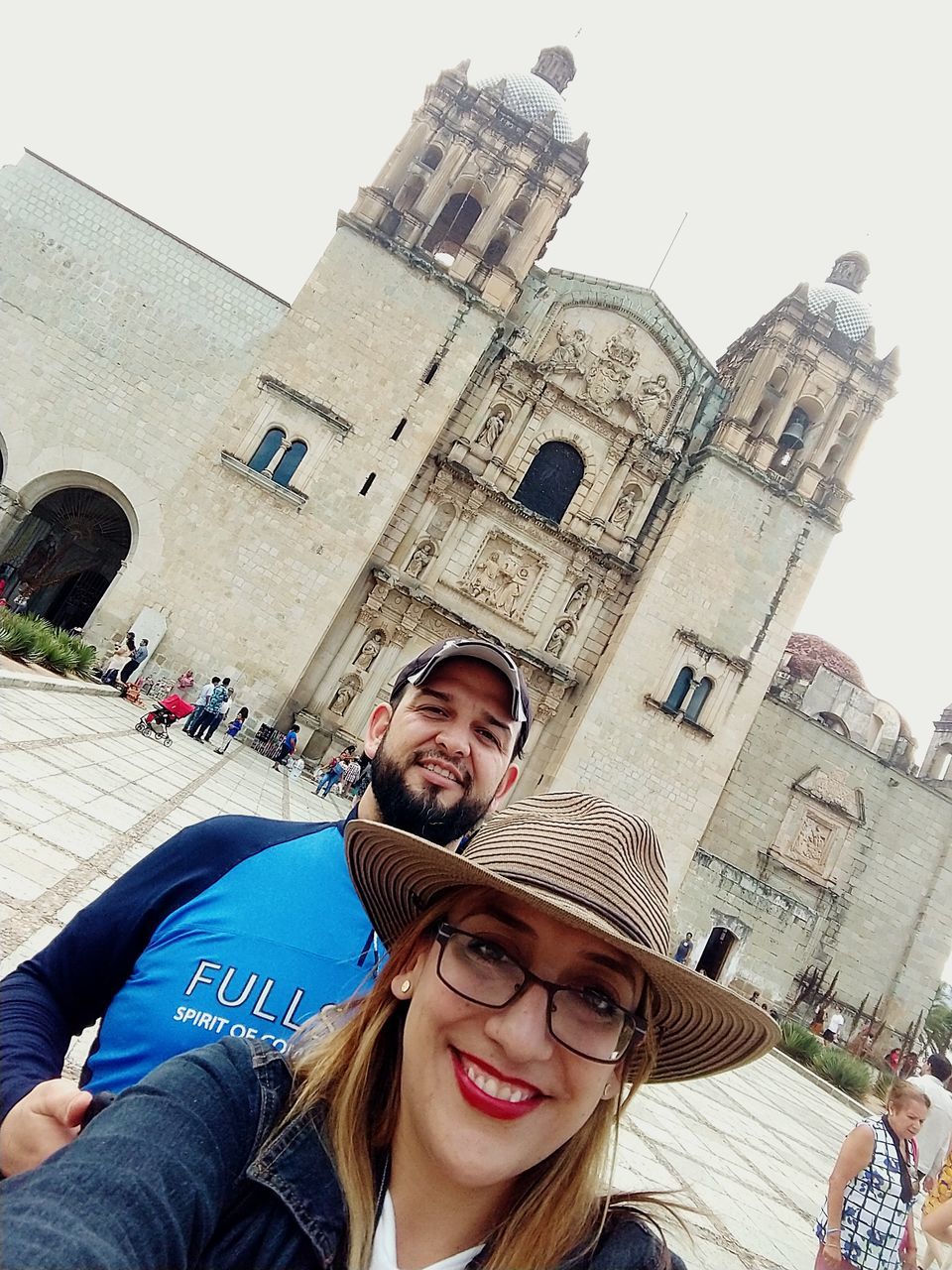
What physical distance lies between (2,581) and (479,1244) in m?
15.1

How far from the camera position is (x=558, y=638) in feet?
54.6

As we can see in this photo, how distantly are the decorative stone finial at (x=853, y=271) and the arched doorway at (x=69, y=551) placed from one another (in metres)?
18.6

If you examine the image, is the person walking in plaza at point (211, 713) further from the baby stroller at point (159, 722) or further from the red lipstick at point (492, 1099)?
the red lipstick at point (492, 1099)

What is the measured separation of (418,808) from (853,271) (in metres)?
22.9

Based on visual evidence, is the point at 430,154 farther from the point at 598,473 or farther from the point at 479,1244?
the point at 479,1244

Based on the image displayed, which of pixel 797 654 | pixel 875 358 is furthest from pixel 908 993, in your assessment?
pixel 875 358

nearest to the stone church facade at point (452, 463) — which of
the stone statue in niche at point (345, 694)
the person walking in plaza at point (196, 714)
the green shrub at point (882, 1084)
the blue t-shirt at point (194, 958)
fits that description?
the stone statue in niche at point (345, 694)

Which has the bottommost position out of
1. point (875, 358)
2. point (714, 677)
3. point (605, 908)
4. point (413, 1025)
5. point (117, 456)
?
point (413, 1025)

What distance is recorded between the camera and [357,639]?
1578cm

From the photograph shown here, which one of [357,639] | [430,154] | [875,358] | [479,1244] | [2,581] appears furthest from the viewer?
[875,358]

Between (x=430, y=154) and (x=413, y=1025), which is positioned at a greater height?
(x=430, y=154)

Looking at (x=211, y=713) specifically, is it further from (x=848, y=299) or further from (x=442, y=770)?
(x=848, y=299)

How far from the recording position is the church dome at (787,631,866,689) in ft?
78.2

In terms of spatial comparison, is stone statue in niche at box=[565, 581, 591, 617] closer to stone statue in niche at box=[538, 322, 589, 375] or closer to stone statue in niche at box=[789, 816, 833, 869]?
stone statue in niche at box=[538, 322, 589, 375]
